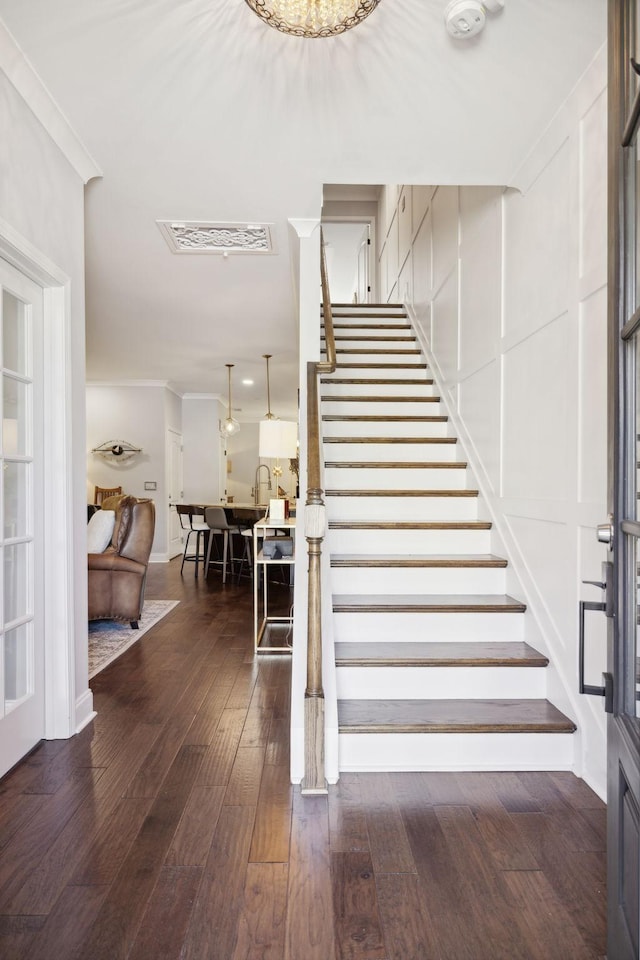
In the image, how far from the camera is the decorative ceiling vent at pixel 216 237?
3625mm

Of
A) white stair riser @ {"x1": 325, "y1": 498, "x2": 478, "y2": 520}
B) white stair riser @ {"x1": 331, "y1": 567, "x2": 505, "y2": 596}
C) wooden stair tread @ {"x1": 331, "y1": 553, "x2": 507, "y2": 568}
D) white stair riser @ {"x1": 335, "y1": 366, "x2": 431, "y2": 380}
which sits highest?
white stair riser @ {"x1": 335, "y1": 366, "x2": 431, "y2": 380}

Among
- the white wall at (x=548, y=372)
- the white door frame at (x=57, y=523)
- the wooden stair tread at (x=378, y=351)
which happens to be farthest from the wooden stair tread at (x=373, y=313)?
the white door frame at (x=57, y=523)

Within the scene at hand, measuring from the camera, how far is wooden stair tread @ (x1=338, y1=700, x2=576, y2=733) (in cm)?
233

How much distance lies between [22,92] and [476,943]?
3.08 meters

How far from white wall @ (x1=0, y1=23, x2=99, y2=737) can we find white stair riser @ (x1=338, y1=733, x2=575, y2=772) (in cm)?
131

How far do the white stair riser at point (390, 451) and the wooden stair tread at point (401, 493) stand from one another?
0.37 m

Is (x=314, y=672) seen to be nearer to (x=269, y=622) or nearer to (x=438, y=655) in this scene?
(x=438, y=655)

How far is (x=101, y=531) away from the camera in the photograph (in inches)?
203

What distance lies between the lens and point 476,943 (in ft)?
4.80

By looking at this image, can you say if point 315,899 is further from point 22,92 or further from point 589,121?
point 22,92

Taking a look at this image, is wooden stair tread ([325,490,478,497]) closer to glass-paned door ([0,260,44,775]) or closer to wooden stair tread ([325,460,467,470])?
wooden stair tread ([325,460,467,470])

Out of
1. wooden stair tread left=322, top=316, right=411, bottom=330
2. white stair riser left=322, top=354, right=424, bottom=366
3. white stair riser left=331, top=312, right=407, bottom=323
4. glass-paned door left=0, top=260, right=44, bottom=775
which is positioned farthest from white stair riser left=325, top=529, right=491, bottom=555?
white stair riser left=331, top=312, right=407, bottom=323

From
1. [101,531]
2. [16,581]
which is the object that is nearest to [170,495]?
[101,531]

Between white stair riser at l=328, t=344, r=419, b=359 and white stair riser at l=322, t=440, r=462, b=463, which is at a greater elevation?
white stair riser at l=328, t=344, r=419, b=359
